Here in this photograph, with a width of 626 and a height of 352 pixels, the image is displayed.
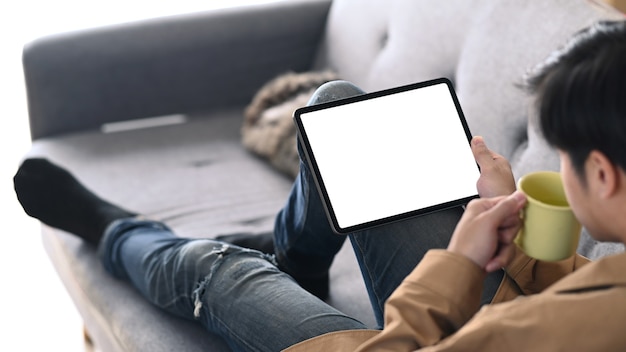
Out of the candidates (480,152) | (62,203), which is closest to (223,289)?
(480,152)

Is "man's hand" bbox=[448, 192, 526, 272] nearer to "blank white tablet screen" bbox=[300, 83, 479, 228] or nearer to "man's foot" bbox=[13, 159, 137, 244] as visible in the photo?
"blank white tablet screen" bbox=[300, 83, 479, 228]

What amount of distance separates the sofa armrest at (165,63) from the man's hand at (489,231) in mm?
1162

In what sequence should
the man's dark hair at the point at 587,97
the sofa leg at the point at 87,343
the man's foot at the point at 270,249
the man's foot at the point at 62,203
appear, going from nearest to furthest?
the man's dark hair at the point at 587,97 → the man's foot at the point at 270,249 → the man's foot at the point at 62,203 → the sofa leg at the point at 87,343

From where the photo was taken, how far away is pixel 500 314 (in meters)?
0.82

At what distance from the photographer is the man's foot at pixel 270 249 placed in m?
1.35

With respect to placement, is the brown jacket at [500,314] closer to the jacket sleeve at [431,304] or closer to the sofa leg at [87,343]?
the jacket sleeve at [431,304]

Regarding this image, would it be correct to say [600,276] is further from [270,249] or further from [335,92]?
[270,249]

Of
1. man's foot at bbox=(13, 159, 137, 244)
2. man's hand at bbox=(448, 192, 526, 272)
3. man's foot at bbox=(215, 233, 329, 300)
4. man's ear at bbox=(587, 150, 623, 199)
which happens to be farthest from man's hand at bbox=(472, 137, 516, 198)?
man's foot at bbox=(13, 159, 137, 244)

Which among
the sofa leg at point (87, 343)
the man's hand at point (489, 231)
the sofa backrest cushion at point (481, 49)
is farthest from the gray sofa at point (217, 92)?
the man's hand at point (489, 231)

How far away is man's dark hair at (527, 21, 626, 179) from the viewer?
77 cm

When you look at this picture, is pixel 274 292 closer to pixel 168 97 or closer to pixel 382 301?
pixel 382 301

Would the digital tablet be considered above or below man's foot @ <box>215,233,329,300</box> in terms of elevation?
above

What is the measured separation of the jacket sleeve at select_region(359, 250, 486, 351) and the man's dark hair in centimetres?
16

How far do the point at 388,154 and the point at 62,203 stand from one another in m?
0.71
